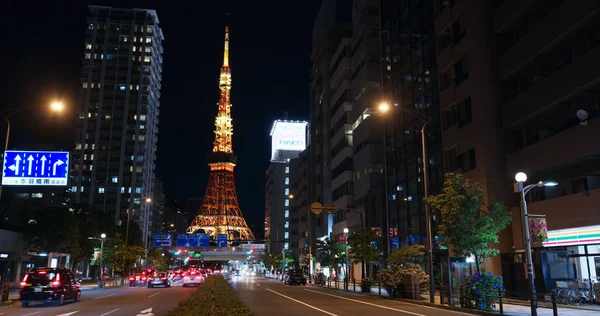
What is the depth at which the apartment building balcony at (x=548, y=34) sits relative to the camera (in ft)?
85.3

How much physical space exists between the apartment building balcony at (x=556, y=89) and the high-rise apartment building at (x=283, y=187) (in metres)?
104

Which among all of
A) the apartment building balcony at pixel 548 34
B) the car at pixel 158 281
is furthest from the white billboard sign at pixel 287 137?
the apartment building balcony at pixel 548 34

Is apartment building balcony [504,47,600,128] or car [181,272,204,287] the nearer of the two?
apartment building balcony [504,47,600,128]

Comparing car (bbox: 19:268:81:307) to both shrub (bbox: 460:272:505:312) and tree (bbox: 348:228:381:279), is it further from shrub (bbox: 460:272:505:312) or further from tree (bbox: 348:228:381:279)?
tree (bbox: 348:228:381:279)

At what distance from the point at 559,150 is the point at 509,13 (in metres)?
10.4

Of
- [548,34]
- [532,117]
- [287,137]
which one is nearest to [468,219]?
[532,117]

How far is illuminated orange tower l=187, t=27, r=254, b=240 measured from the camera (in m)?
142

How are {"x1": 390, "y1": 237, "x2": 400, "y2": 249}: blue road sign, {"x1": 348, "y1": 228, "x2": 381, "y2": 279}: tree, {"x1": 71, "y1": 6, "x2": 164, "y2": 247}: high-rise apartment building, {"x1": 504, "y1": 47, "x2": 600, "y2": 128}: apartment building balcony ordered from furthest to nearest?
1. {"x1": 71, "y1": 6, "x2": 164, "y2": 247}: high-rise apartment building
2. {"x1": 390, "y1": 237, "x2": 400, "y2": 249}: blue road sign
3. {"x1": 348, "y1": 228, "x2": 381, "y2": 279}: tree
4. {"x1": 504, "y1": 47, "x2": 600, "y2": 128}: apartment building balcony

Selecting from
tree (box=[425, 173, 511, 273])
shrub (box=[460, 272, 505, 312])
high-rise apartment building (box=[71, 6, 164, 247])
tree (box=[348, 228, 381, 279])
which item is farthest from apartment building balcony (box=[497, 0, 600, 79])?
high-rise apartment building (box=[71, 6, 164, 247])

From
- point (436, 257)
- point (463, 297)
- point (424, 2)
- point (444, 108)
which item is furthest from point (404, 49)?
point (463, 297)

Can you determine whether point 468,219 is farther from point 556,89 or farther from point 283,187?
point 283,187

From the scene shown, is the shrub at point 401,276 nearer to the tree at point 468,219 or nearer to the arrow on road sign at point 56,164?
the tree at point 468,219

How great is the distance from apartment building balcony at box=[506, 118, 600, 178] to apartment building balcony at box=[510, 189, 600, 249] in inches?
80.8

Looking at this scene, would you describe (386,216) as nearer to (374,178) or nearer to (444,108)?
(374,178)
